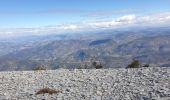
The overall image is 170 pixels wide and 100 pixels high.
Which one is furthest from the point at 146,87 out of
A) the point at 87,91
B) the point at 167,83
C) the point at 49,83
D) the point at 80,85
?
the point at 49,83

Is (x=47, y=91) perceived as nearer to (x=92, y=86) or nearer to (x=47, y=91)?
(x=47, y=91)

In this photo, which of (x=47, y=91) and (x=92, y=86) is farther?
(x=92, y=86)

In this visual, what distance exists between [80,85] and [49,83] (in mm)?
3218

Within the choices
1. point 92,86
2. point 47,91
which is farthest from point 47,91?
point 92,86

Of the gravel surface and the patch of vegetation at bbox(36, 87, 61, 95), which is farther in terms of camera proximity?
the patch of vegetation at bbox(36, 87, 61, 95)

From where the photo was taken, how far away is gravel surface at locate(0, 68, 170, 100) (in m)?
19.0

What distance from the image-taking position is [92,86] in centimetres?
2292

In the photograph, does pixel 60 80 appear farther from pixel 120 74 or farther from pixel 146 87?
pixel 146 87

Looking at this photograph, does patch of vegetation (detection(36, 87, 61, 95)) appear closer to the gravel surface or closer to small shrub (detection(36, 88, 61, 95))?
small shrub (detection(36, 88, 61, 95))

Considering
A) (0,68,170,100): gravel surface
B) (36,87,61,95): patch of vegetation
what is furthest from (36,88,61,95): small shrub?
(0,68,170,100): gravel surface

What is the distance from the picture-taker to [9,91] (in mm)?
23641

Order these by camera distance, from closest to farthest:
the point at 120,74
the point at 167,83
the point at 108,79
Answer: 1. the point at 167,83
2. the point at 108,79
3. the point at 120,74

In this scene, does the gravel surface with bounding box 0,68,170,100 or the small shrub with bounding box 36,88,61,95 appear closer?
the gravel surface with bounding box 0,68,170,100

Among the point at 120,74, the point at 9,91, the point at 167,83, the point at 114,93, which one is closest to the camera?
the point at 114,93
